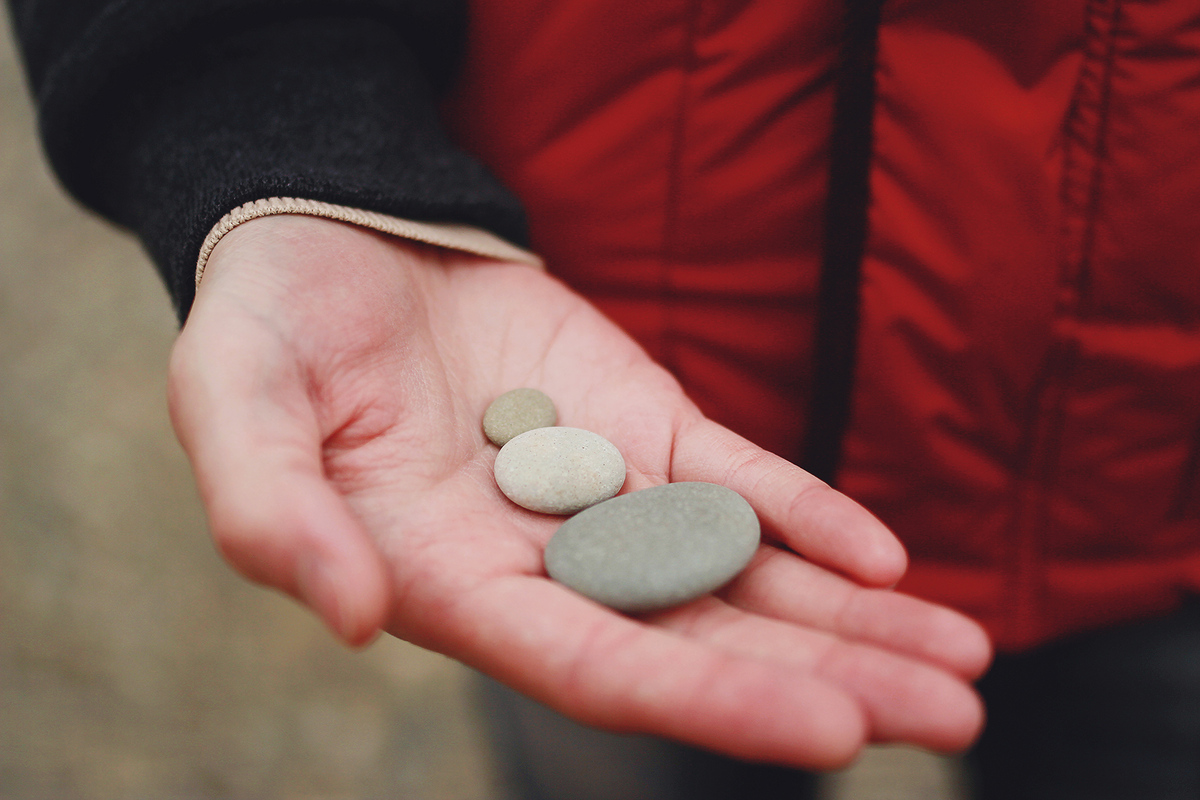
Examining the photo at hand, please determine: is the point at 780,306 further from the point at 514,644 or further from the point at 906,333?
the point at 514,644

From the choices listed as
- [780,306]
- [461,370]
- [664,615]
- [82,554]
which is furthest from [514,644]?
[82,554]

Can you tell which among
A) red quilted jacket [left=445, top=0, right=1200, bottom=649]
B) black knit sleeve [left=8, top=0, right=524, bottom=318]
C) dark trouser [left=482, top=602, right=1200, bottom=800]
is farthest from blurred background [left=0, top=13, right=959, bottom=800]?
black knit sleeve [left=8, top=0, right=524, bottom=318]

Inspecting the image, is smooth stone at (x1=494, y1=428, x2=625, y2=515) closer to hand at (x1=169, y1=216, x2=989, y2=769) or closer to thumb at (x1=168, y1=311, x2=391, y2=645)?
hand at (x1=169, y1=216, x2=989, y2=769)

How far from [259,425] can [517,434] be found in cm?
40

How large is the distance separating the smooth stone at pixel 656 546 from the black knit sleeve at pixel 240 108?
539 mm

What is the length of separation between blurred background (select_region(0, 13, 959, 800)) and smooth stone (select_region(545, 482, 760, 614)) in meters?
1.47

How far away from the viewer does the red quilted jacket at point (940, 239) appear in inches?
37.7

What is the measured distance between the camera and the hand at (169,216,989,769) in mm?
671

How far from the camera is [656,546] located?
877 mm

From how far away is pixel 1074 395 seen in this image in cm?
108

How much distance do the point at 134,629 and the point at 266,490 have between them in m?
1.97

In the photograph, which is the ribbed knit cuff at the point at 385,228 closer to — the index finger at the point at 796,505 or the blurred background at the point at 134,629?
the index finger at the point at 796,505

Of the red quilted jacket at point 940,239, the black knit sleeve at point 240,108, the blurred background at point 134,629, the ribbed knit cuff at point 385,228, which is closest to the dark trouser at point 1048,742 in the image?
the red quilted jacket at point 940,239

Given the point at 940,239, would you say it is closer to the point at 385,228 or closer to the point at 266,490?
the point at 385,228
